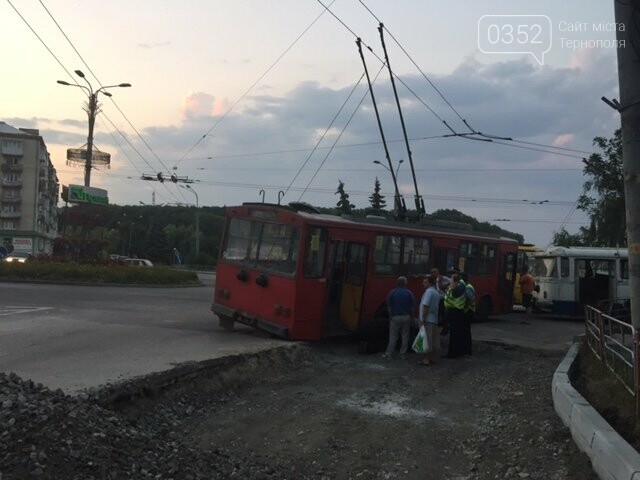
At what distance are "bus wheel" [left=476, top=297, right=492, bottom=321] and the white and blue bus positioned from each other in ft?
13.3

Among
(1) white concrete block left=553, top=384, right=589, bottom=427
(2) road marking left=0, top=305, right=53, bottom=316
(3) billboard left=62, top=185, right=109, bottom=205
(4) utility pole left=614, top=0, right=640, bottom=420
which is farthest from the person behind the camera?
(3) billboard left=62, top=185, right=109, bottom=205

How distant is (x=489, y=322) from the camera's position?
19.2 metres

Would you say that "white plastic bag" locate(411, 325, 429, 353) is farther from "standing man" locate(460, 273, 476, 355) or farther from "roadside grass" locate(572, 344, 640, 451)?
"roadside grass" locate(572, 344, 640, 451)

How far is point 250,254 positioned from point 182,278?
16.7 meters

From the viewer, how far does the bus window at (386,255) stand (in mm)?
13023

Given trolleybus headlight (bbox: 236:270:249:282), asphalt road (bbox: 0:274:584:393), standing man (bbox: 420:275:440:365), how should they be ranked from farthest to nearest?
trolleybus headlight (bbox: 236:270:249:282)
standing man (bbox: 420:275:440:365)
asphalt road (bbox: 0:274:584:393)

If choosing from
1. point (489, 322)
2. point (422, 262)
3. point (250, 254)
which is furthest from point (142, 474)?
point (489, 322)

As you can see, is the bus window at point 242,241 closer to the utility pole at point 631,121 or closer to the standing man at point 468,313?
the standing man at point 468,313

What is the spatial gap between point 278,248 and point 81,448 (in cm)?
753

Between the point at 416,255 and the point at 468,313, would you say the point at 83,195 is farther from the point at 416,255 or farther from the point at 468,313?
the point at 468,313

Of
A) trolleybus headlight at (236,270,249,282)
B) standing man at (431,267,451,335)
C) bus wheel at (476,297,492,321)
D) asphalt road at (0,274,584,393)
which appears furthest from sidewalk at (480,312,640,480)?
bus wheel at (476,297,492,321)

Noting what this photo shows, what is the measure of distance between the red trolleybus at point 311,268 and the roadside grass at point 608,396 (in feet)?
15.7

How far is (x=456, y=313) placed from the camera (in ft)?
37.3

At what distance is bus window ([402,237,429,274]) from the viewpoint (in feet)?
45.9
